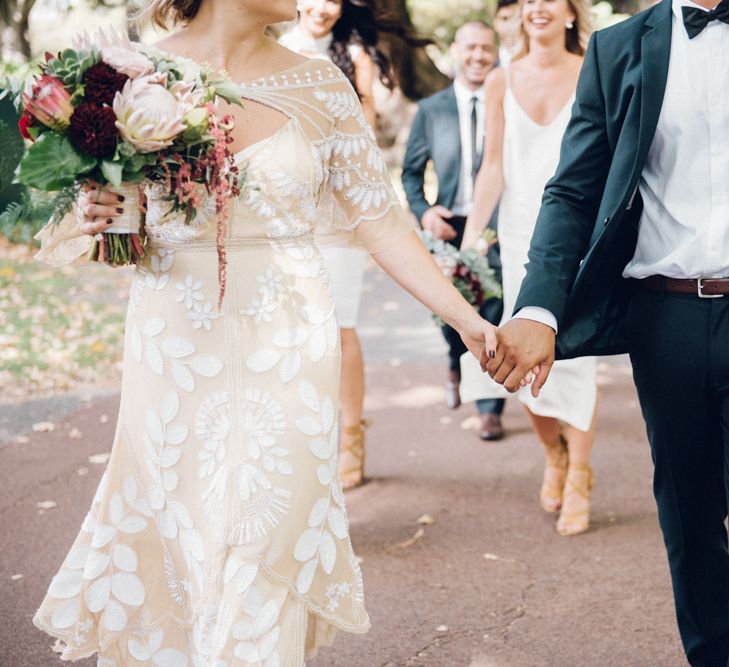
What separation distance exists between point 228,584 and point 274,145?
1.30 meters

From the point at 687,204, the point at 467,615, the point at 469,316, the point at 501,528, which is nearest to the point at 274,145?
the point at 469,316

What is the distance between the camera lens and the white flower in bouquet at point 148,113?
8.90 feet

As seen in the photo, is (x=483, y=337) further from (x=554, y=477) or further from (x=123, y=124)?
(x=554, y=477)

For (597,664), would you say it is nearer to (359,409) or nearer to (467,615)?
(467,615)

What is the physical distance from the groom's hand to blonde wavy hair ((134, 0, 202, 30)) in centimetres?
141

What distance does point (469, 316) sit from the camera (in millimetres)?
3557

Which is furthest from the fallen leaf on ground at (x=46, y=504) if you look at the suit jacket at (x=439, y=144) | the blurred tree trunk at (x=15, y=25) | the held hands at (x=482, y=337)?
the blurred tree trunk at (x=15, y=25)

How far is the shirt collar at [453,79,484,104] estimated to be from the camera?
24.6ft

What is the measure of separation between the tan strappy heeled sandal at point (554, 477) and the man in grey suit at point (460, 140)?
1352 mm

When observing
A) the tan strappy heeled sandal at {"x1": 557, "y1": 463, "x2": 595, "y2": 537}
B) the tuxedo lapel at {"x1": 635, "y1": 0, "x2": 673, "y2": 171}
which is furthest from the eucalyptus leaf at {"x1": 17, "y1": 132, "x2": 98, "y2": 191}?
the tan strappy heeled sandal at {"x1": 557, "y1": 463, "x2": 595, "y2": 537}

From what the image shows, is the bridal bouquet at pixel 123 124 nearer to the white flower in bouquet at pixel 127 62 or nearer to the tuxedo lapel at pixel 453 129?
the white flower in bouquet at pixel 127 62

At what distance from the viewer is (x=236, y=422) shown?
322 cm

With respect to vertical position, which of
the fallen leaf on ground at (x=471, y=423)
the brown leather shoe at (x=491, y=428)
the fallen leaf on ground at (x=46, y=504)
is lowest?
the fallen leaf on ground at (x=471, y=423)

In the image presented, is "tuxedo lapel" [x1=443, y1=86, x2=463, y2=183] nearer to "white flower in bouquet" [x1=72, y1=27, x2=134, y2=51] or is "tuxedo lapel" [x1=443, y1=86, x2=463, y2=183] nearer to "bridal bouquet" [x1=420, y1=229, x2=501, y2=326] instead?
"bridal bouquet" [x1=420, y1=229, x2=501, y2=326]
